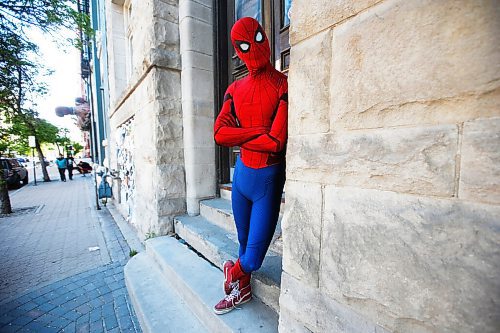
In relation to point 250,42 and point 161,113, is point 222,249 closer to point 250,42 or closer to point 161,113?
point 250,42

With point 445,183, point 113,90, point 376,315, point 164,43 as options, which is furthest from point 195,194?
point 113,90

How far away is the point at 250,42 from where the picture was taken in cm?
130

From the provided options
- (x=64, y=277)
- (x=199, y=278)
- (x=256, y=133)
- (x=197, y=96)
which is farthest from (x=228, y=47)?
(x=64, y=277)

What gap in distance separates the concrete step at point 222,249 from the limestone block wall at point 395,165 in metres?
0.49

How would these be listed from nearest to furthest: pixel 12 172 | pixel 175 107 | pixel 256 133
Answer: pixel 256 133
pixel 175 107
pixel 12 172

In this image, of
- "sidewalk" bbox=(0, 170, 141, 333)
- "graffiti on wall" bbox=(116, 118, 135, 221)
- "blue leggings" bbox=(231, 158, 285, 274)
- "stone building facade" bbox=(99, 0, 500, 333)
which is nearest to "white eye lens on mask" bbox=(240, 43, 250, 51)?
"stone building facade" bbox=(99, 0, 500, 333)

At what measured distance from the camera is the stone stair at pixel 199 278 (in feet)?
5.15


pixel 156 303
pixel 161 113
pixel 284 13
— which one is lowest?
pixel 156 303

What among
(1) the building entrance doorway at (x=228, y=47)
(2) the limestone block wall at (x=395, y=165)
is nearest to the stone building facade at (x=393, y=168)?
(2) the limestone block wall at (x=395, y=165)

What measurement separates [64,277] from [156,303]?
1.77 metres

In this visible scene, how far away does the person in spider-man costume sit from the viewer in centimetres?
129

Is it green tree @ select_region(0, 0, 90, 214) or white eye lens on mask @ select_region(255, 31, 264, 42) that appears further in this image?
green tree @ select_region(0, 0, 90, 214)

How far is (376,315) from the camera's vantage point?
84cm

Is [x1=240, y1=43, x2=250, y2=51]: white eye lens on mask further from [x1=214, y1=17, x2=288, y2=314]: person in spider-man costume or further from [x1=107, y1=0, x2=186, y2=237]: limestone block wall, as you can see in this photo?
[x1=107, y1=0, x2=186, y2=237]: limestone block wall
